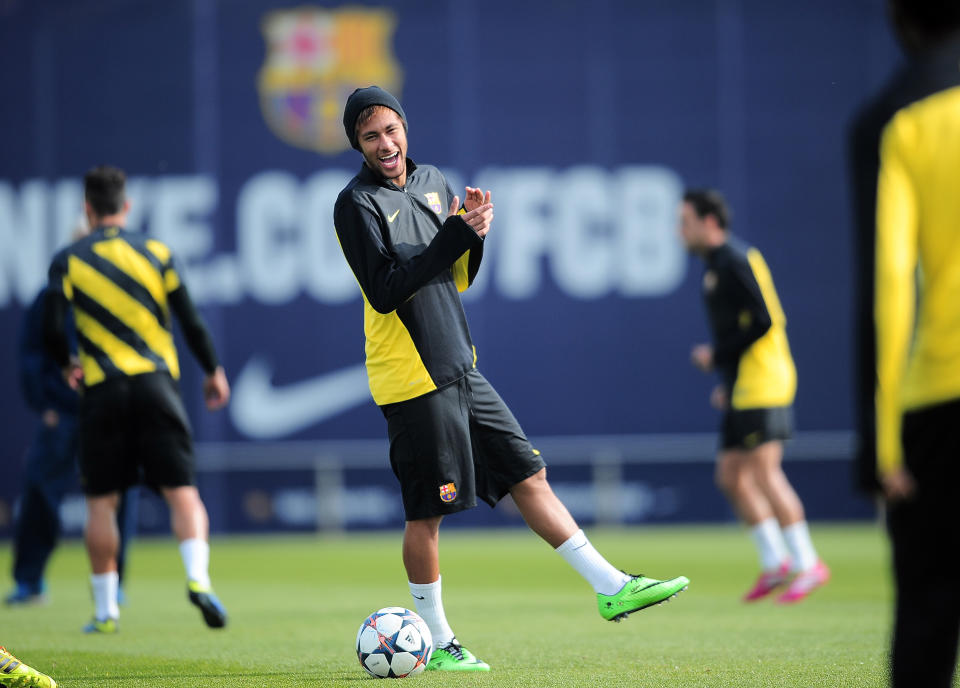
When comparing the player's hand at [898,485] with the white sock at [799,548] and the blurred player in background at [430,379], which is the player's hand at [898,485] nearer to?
the blurred player in background at [430,379]

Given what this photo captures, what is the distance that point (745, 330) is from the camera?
336 inches

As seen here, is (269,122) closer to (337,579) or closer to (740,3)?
(740,3)

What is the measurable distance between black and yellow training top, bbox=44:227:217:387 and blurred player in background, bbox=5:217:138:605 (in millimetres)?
1816

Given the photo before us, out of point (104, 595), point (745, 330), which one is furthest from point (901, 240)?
point (745, 330)

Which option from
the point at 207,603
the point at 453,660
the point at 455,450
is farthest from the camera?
the point at 207,603

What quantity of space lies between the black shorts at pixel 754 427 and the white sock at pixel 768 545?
A: 487 millimetres

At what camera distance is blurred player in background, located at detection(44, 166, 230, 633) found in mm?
6469

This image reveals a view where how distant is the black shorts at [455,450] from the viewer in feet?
15.7

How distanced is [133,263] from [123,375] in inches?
20.6

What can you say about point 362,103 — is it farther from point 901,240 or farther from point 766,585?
point 766,585

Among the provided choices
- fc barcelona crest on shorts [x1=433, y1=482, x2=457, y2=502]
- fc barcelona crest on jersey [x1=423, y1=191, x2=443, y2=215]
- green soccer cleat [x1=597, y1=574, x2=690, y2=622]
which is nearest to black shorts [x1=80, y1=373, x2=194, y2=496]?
fc barcelona crest on jersey [x1=423, y1=191, x2=443, y2=215]

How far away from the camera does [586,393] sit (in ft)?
53.1

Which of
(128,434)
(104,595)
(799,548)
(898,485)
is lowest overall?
(799,548)

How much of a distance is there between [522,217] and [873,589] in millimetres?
8111
